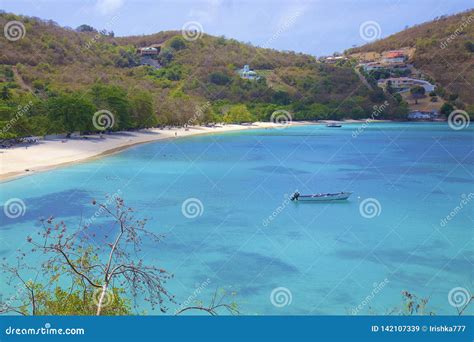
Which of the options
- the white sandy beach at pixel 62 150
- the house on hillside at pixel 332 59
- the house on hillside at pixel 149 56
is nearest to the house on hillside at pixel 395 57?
the house on hillside at pixel 332 59

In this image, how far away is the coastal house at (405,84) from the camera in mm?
123938

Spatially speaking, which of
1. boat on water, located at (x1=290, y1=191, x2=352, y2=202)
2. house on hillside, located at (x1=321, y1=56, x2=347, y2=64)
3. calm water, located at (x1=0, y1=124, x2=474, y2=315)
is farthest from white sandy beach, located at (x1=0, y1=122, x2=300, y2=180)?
house on hillside, located at (x1=321, y1=56, x2=347, y2=64)

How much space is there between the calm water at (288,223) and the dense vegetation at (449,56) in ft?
249

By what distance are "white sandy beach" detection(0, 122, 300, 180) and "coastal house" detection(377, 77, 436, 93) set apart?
75503 mm

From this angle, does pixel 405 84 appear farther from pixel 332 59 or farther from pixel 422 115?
pixel 332 59

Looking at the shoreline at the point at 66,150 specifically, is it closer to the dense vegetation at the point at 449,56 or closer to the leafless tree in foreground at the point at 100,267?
the leafless tree in foreground at the point at 100,267

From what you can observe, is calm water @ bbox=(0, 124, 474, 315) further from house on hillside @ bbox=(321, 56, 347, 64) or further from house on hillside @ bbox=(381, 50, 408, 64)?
house on hillside @ bbox=(321, 56, 347, 64)

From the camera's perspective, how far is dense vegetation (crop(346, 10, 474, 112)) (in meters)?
117

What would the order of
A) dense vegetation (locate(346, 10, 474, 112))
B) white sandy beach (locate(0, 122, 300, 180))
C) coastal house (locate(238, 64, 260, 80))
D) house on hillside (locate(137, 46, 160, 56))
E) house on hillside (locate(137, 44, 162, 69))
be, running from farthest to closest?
house on hillside (locate(137, 46, 160, 56))
house on hillside (locate(137, 44, 162, 69))
coastal house (locate(238, 64, 260, 80))
dense vegetation (locate(346, 10, 474, 112))
white sandy beach (locate(0, 122, 300, 180))

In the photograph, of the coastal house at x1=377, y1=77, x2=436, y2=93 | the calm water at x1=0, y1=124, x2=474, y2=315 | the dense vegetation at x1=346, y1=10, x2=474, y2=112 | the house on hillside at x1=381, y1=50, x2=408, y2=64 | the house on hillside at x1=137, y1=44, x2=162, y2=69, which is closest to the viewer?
the calm water at x1=0, y1=124, x2=474, y2=315

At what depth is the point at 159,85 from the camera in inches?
3866

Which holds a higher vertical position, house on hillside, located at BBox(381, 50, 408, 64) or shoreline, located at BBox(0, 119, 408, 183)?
house on hillside, located at BBox(381, 50, 408, 64)

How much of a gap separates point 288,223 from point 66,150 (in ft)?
83.1

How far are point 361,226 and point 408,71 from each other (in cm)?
12609
